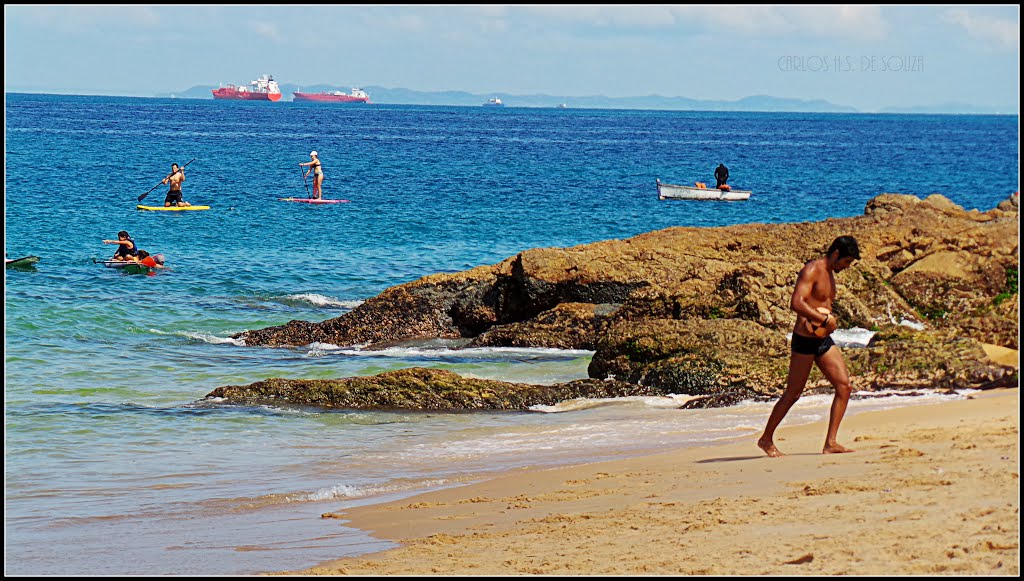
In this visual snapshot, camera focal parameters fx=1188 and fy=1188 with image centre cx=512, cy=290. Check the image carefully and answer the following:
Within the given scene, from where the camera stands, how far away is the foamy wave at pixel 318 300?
70.5ft

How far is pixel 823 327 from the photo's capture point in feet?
26.0

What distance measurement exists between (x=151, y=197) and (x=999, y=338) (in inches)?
1472

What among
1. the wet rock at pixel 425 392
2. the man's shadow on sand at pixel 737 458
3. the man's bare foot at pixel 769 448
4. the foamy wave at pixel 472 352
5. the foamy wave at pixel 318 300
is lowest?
the foamy wave at pixel 318 300

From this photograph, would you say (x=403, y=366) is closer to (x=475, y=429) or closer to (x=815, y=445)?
(x=475, y=429)

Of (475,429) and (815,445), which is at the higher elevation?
(815,445)

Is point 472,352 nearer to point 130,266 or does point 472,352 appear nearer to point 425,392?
point 425,392

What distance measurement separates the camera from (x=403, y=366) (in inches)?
587

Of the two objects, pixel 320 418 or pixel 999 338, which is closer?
pixel 320 418

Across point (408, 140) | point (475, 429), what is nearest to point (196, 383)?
point (475, 429)

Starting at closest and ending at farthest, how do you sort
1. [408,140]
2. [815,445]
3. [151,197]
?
1. [815,445]
2. [151,197]
3. [408,140]

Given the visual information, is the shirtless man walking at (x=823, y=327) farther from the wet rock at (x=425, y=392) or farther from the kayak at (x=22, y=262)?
the kayak at (x=22, y=262)

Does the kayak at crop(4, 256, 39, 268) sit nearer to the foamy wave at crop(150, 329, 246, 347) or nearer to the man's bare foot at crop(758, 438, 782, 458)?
the foamy wave at crop(150, 329, 246, 347)

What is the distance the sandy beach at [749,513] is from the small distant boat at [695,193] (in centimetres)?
3808

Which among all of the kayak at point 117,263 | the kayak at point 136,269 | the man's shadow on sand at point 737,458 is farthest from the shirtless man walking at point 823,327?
the kayak at point 117,263
